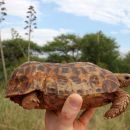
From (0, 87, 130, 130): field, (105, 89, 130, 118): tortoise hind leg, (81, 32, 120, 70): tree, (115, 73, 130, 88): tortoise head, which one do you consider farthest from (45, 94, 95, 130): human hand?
(81, 32, 120, 70): tree

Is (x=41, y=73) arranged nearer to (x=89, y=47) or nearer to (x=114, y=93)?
(x=114, y=93)

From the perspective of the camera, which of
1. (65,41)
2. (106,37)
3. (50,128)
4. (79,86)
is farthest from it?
(65,41)

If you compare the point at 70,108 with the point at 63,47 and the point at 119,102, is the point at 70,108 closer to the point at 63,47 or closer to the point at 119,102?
the point at 119,102

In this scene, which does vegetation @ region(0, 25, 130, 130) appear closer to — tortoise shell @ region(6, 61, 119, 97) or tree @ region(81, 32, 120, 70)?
tree @ region(81, 32, 120, 70)

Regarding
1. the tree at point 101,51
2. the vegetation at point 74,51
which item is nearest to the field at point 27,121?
the vegetation at point 74,51

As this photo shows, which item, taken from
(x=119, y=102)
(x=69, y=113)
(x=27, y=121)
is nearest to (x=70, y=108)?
(x=69, y=113)

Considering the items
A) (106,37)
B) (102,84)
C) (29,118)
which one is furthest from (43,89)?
(106,37)

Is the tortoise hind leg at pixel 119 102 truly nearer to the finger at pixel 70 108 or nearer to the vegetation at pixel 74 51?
the finger at pixel 70 108
